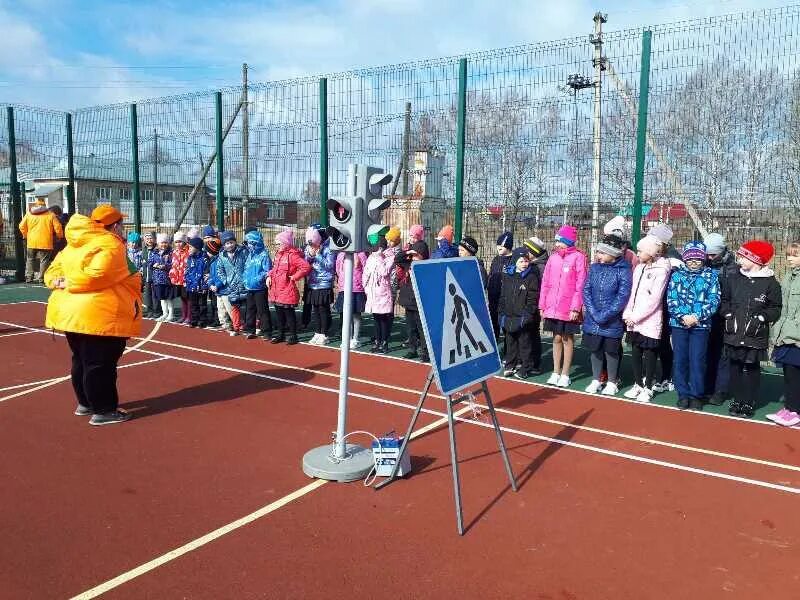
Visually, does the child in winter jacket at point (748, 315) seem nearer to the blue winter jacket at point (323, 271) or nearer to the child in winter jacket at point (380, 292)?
the child in winter jacket at point (380, 292)

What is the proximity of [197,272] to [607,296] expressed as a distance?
7219 millimetres

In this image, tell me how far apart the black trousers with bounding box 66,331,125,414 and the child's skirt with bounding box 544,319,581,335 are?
5.02 metres

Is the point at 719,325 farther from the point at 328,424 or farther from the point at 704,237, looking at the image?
the point at 328,424

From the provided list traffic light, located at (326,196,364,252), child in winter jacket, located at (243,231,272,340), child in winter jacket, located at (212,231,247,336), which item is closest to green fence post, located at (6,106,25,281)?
child in winter jacket, located at (212,231,247,336)

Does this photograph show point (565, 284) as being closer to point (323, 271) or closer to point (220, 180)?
point (323, 271)

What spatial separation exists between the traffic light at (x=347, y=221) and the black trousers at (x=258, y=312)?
592 centimetres

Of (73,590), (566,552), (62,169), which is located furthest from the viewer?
(62,169)

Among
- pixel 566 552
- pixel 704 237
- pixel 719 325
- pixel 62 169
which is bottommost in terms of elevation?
pixel 566 552

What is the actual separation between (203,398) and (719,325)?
601cm

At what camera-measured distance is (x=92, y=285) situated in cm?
589

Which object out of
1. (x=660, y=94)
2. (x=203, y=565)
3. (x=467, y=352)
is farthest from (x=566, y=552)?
(x=660, y=94)

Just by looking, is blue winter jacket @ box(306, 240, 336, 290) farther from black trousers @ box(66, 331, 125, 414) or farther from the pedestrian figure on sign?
the pedestrian figure on sign

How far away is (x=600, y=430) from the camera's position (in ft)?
20.8

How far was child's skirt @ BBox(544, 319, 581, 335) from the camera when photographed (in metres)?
7.89
